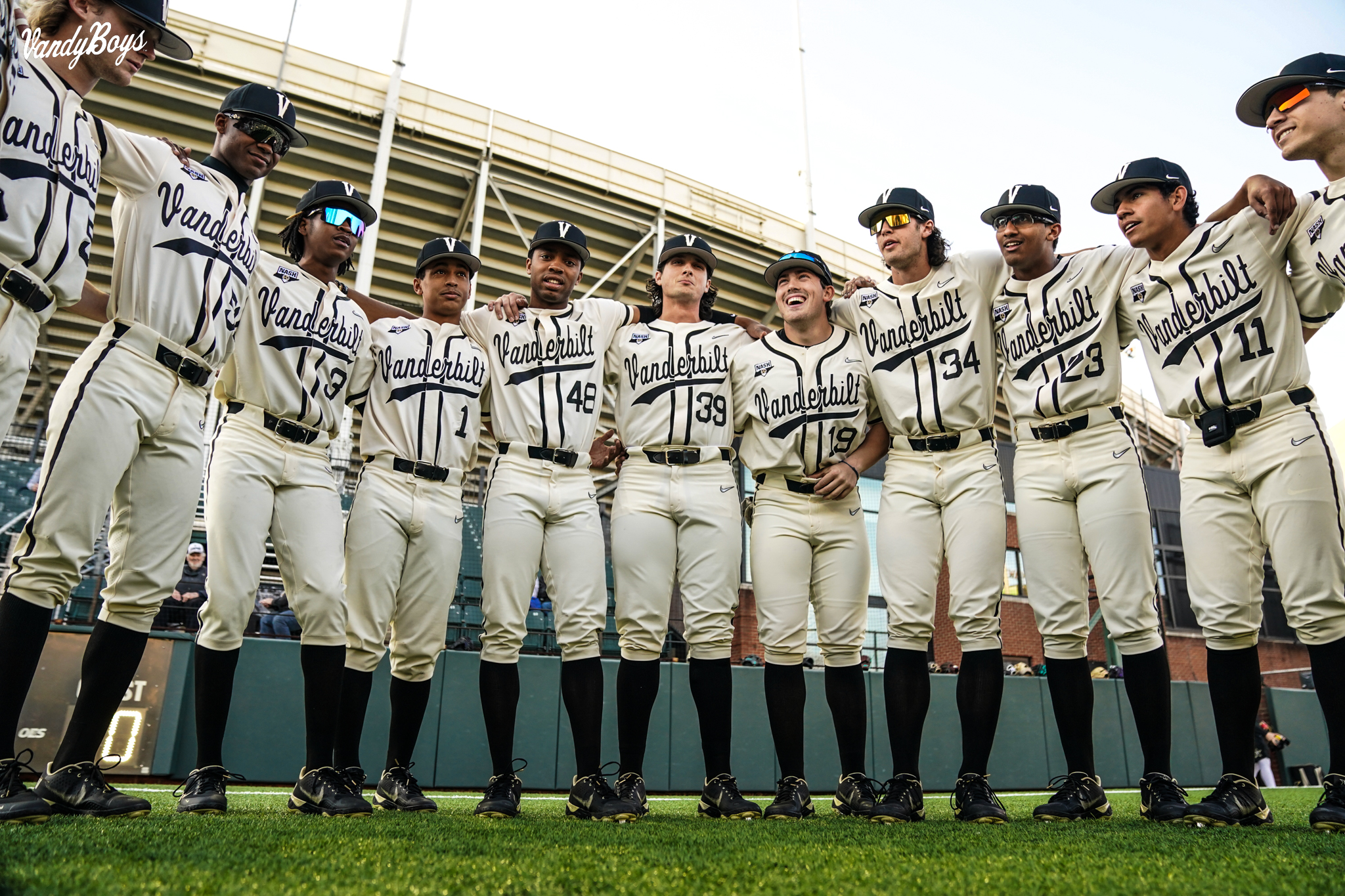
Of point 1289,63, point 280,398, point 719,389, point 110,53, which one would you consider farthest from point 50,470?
point 1289,63

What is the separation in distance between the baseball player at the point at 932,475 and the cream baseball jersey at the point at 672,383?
2.59ft

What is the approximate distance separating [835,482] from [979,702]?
1.19m

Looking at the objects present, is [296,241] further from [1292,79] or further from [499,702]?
[1292,79]

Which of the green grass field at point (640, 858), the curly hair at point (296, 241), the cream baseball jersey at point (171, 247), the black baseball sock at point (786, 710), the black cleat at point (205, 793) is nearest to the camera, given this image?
the green grass field at point (640, 858)

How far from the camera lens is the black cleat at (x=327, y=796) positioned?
3.42m

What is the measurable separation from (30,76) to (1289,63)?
4.66 metres

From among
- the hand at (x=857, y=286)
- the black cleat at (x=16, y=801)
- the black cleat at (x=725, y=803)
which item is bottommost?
the black cleat at (x=725, y=803)

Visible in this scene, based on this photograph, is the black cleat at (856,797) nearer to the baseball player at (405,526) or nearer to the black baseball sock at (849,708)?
the black baseball sock at (849,708)

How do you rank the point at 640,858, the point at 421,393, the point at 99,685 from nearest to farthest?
the point at 640,858 → the point at 99,685 → the point at 421,393

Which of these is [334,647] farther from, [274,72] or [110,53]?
[274,72]

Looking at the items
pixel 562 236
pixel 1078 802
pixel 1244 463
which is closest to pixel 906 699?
pixel 1078 802

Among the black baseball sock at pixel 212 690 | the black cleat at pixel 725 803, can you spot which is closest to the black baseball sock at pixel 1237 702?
the black cleat at pixel 725 803

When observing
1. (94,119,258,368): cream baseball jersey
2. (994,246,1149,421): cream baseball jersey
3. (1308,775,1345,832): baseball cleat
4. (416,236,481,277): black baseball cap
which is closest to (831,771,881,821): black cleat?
(1308,775,1345,832): baseball cleat

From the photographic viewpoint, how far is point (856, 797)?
3709 millimetres
